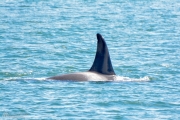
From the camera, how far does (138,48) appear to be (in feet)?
116

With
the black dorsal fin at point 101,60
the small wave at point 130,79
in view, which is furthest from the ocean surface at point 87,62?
the black dorsal fin at point 101,60

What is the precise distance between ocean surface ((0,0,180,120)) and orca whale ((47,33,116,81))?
0.39m

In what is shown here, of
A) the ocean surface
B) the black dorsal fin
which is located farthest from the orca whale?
the ocean surface

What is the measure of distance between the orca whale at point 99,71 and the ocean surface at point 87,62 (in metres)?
0.39

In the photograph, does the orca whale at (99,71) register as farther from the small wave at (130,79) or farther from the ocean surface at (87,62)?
the ocean surface at (87,62)

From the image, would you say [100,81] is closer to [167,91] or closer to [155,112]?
[167,91]

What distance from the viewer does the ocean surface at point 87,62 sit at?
2203 centimetres

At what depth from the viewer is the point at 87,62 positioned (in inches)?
1220

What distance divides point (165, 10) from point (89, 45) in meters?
21.1

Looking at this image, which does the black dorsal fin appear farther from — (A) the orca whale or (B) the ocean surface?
(B) the ocean surface

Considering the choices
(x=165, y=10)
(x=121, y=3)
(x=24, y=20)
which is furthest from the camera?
(x=121, y=3)

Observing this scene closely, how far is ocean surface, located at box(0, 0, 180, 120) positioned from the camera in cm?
2203

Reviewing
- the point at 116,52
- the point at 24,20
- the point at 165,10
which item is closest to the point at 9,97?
the point at 116,52

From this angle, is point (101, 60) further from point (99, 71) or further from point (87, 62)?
point (87, 62)
